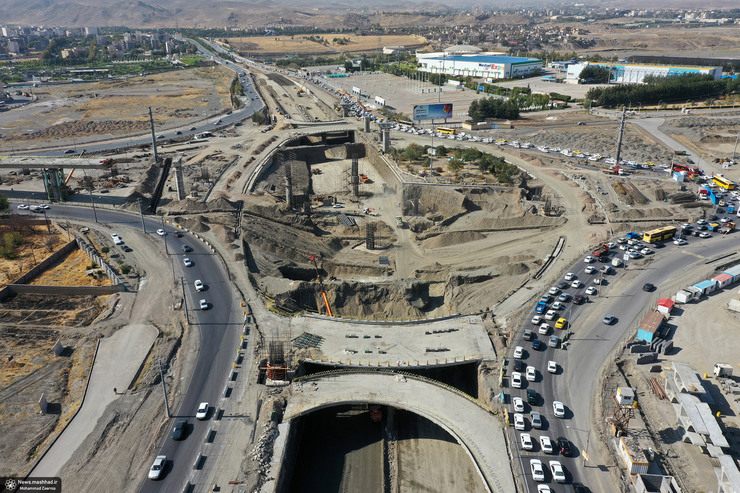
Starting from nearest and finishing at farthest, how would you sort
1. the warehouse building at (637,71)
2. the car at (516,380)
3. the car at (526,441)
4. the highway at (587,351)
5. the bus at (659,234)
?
the highway at (587,351) → the car at (526,441) → the car at (516,380) → the bus at (659,234) → the warehouse building at (637,71)

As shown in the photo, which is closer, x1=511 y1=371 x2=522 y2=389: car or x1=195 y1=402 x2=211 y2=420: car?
x1=195 y1=402 x2=211 y2=420: car

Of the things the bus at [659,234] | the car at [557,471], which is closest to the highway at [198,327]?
the car at [557,471]

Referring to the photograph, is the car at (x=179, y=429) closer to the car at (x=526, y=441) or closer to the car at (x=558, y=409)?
the car at (x=526, y=441)

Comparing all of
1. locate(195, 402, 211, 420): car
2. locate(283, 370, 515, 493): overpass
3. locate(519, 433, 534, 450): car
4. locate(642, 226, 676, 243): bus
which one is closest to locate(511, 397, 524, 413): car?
locate(283, 370, 515, 493): overpass

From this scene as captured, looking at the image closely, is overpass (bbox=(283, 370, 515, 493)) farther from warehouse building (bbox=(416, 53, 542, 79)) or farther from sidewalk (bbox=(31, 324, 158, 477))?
warehouse building (bbox=(416, 53, 542, 79))

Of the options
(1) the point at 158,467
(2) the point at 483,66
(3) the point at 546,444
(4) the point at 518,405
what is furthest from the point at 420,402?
(2) the point at 483,66

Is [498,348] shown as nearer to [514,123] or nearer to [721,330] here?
[721,330]

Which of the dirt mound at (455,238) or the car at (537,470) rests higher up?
the dirt mound at (455,238)
